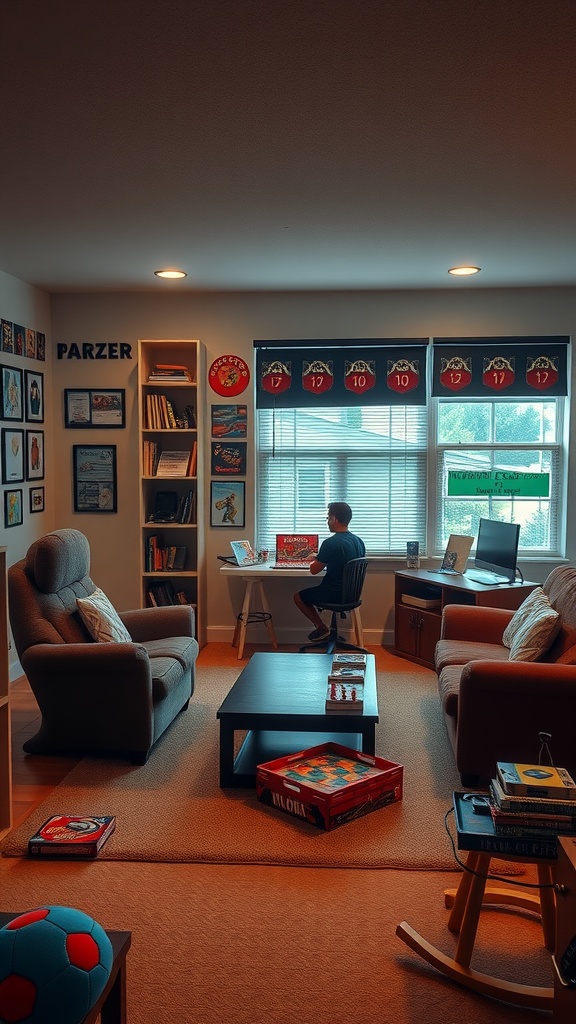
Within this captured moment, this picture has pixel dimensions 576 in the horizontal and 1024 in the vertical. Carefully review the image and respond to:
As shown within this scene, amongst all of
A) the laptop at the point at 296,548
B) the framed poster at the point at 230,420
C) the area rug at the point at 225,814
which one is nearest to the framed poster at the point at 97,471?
the framed poster at the point at 230,420

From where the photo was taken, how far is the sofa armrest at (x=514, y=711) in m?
3.28

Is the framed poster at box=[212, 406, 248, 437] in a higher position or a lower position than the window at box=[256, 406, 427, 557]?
higher

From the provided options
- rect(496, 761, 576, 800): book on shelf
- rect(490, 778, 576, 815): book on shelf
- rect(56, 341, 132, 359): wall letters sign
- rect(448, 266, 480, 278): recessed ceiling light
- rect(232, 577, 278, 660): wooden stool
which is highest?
rect(448, 266, 480, 278): recessed ceiling light

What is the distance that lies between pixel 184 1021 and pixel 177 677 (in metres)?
2.05

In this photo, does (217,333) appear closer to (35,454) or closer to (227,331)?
(227,331)

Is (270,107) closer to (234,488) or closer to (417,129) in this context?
(417,129)

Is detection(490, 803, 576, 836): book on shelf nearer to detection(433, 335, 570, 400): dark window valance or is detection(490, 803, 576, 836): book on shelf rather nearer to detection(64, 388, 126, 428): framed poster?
detection(433, 335, 570, 400): dark window valance

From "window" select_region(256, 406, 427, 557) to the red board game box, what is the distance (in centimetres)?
292

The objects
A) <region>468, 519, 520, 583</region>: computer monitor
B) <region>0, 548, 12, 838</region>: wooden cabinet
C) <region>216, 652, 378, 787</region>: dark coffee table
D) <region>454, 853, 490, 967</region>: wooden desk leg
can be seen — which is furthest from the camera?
<region>468, 519, 520, 583</region>: computer monitor

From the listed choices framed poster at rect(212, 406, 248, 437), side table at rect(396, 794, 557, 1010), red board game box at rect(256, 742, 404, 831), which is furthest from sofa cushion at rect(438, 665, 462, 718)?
framed poster at rect(212, 406, 248, 437)

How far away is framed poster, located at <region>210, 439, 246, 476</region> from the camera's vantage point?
620 cm

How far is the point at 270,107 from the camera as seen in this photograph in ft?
9.12

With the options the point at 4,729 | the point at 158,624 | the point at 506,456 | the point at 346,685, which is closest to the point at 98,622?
the point at 158,624

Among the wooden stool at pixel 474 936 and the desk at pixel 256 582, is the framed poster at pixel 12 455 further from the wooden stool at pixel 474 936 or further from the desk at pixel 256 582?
the wooden stool at pixel 474 936
